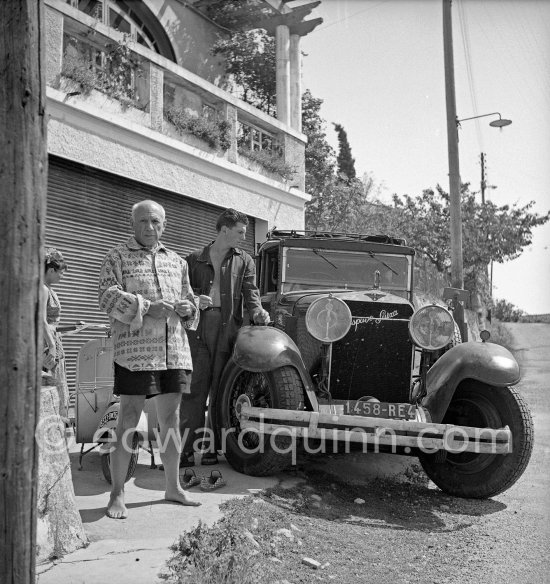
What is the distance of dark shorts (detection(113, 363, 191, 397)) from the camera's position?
3.60 m

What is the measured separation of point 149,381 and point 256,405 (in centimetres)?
139

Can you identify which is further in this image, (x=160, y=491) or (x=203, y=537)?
(x=160, y=491)

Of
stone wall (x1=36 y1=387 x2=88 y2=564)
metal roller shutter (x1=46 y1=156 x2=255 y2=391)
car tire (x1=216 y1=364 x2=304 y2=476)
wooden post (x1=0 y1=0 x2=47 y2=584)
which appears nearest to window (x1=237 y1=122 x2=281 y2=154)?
metal roller shutter (x1=46 y1=156 x2=255 y2=391)

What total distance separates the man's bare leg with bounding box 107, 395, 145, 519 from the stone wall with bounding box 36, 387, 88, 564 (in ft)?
1.34

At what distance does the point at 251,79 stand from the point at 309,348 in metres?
9.92

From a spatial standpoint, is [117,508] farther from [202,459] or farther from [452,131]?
[452,131]

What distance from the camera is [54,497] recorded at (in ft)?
10.2

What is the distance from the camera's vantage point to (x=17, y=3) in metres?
2.14

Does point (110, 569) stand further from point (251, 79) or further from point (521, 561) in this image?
point (251, 79)

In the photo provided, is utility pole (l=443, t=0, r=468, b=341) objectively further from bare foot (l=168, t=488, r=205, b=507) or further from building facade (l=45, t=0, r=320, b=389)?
bare foot (l=168, t=488, r=205, b=507)

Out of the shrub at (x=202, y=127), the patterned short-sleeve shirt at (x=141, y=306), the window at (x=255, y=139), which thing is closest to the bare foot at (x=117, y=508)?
the patterned short-sleeve shirt at (x=141, y=306)

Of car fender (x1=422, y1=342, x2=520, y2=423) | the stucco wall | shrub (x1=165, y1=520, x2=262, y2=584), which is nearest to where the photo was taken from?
shrub (x1=165, y1=520, x2=262, y2=584)

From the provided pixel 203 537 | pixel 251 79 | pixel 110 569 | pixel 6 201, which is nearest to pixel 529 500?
pixel 203 537

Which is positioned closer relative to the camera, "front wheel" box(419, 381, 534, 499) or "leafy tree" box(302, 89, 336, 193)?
"front wheel" box(419, 381, 534, 499)
